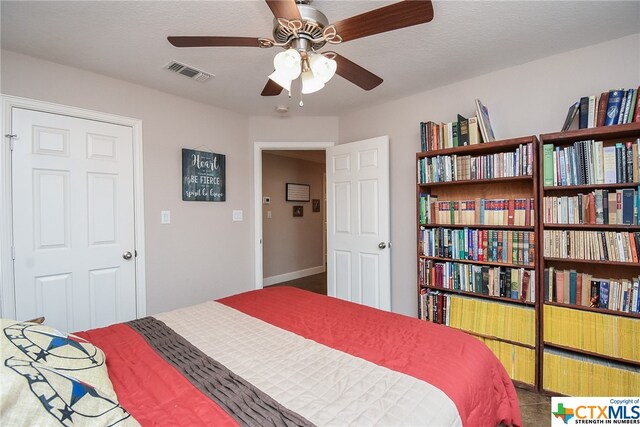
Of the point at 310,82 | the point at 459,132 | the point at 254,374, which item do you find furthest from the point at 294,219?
the point at 254,374

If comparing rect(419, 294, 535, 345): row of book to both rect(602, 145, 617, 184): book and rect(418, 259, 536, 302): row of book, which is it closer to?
rect(418, 259, 536, 302): row of book

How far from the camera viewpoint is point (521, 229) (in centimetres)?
217

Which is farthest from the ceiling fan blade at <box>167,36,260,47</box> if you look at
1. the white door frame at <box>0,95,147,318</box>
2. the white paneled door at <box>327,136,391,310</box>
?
the white paneled door at <box>327,136,391,310</box>

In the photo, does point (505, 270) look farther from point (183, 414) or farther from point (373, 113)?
point (183, 414)

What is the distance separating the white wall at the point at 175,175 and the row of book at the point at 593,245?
2.74 metres

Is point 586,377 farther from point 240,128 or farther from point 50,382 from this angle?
point 240,128

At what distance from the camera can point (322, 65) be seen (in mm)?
1396

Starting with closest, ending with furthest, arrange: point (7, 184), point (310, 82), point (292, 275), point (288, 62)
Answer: point (288, 62) < point (310, 82) < point (7, 184) < point (292, 275)

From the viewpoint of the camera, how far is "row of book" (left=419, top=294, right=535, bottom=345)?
6.76 ft

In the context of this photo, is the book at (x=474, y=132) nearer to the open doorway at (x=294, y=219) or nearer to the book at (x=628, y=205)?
the book at (x=628, y=205)

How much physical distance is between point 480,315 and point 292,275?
3579mm

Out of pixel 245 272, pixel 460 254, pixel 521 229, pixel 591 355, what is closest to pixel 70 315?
pixel 245 272

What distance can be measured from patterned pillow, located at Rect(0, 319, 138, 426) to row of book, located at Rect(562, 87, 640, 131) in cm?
266

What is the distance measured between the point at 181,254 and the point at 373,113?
2379mm
